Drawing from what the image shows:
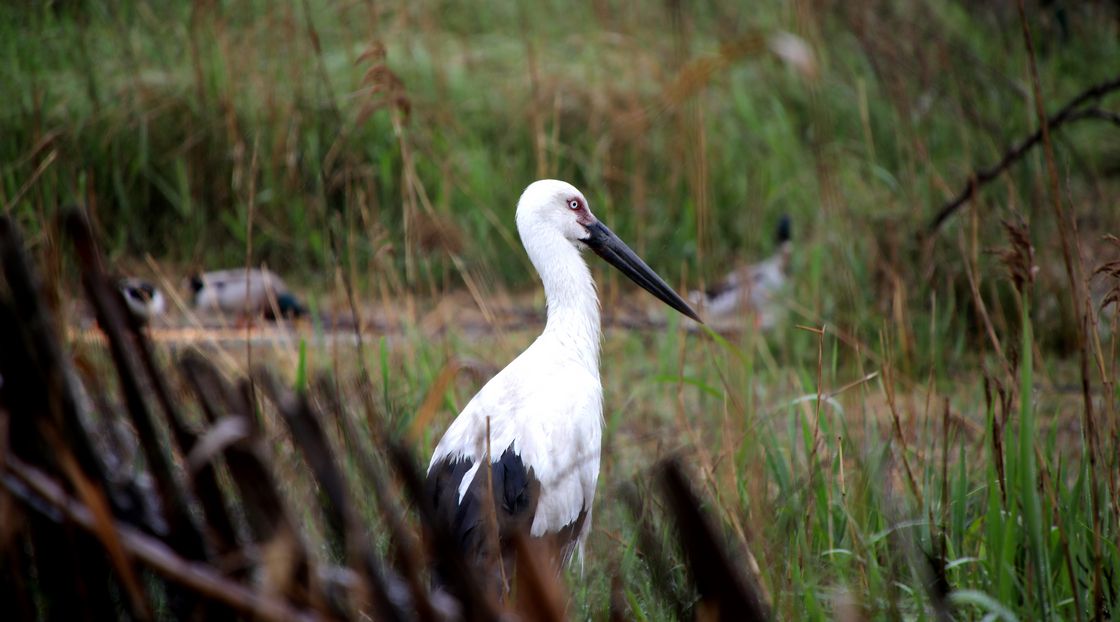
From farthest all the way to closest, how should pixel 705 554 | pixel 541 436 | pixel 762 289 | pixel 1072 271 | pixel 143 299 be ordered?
pixel 762 289 < pixel 143 299 < pixel 541 436 < pixel 1072 271 < pixel 705 554

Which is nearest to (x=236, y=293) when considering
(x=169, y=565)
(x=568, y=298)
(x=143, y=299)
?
(x=143, y=299)

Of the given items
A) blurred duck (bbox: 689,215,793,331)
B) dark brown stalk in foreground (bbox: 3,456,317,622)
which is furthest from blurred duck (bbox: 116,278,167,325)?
dark brown stalk in foreground (bbox: 3,456,317,622)

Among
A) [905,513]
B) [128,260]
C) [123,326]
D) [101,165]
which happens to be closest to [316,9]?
[101,165]

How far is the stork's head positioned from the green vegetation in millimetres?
273

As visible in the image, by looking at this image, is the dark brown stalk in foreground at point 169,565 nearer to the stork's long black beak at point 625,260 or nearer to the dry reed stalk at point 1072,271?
the dry reed stalk at point 1072,271

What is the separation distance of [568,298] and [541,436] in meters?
0.67

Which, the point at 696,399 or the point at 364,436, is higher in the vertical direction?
the point at 364,436

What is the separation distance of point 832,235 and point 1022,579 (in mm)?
2733

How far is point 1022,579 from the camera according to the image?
7.89 feet

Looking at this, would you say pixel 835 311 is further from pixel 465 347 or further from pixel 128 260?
pixel 128 260

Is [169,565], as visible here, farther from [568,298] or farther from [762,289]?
[762,289]

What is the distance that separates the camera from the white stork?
2561 millimetres

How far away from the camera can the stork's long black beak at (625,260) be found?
363cm

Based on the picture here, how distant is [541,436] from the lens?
2.84m
